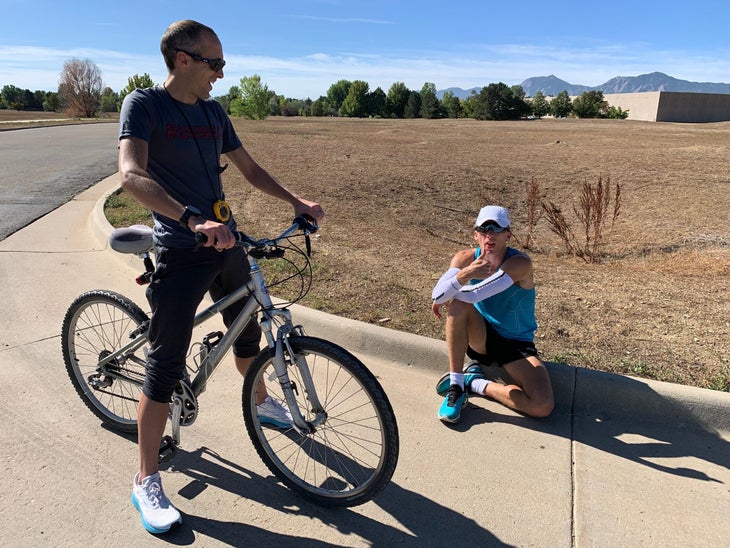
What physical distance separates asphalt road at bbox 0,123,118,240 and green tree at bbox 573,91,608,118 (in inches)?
2566

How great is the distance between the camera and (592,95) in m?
71.0

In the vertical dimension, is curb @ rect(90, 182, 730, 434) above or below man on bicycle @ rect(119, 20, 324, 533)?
below

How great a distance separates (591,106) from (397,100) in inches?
1453

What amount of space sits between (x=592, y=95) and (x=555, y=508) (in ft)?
256

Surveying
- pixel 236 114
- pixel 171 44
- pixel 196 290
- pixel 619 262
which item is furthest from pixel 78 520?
pixel 236 114

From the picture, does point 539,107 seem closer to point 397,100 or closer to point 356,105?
point 397,100

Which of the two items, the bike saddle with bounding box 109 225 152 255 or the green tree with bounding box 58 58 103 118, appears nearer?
the bike saddle with bounding box 109 225 152 255

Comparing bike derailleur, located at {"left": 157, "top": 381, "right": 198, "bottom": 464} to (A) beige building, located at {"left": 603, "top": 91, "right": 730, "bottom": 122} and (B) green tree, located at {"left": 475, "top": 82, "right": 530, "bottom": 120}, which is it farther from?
(A) beige building, located at {"left": 603, "top": 91, "right": 730, "bottom": 122}

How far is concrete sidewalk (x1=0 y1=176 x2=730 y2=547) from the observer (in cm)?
247

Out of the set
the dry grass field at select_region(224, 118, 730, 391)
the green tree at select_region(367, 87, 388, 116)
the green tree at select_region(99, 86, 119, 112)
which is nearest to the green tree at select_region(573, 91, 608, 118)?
the green tree at select_region(367, 87, 388, 116)

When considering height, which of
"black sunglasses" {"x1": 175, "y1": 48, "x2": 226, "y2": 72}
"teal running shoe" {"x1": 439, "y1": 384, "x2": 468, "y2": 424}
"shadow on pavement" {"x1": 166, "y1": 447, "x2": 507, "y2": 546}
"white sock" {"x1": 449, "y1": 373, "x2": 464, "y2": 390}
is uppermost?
"black sunglasses" {"x1": 175, "y1": 48, "x2": 226, "y2": 72}

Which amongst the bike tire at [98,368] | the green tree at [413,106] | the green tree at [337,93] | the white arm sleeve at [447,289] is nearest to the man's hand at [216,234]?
the bike tire at [98,368]

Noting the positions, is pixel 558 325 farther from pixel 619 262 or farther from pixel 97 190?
pixel 97 190

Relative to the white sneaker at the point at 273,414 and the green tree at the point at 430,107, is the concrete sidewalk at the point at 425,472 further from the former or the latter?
the green tree at the point at 430,107
